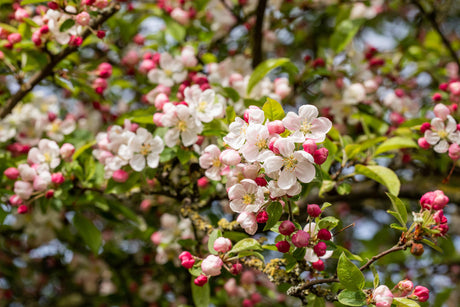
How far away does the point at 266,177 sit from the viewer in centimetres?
138

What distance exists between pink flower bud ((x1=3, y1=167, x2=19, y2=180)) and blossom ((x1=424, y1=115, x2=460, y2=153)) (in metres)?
1.81

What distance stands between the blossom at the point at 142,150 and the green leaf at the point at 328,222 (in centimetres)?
77

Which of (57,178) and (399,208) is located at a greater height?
(399,208)

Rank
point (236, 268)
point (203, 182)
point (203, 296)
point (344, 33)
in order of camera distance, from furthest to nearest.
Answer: point (344, 33) → point (203, 182) → point (203, 296) → point (236, 268)

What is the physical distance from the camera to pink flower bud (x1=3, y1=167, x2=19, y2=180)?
1977 millimetres

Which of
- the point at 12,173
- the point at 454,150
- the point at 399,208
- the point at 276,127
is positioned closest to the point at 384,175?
the point at 454,150

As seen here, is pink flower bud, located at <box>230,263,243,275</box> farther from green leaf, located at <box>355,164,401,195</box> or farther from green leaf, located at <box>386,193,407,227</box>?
green leaf, located at <box>355,164,401,195</box>

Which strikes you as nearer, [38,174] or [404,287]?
[404,287]

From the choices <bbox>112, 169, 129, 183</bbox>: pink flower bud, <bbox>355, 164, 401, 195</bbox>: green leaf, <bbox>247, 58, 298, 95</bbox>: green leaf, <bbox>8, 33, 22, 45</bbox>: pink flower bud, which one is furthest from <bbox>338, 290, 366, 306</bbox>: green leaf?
<bbox>8, 33, 22, 45</bbox>: pink flower bud

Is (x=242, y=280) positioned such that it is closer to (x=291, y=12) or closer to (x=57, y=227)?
(x=57, y=227)

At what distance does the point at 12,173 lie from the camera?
1.98m

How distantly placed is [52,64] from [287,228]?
153 cm

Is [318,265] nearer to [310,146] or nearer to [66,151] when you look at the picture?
[310,146]

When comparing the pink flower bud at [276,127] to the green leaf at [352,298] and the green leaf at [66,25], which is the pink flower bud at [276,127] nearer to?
the green leaf at [352,298]
